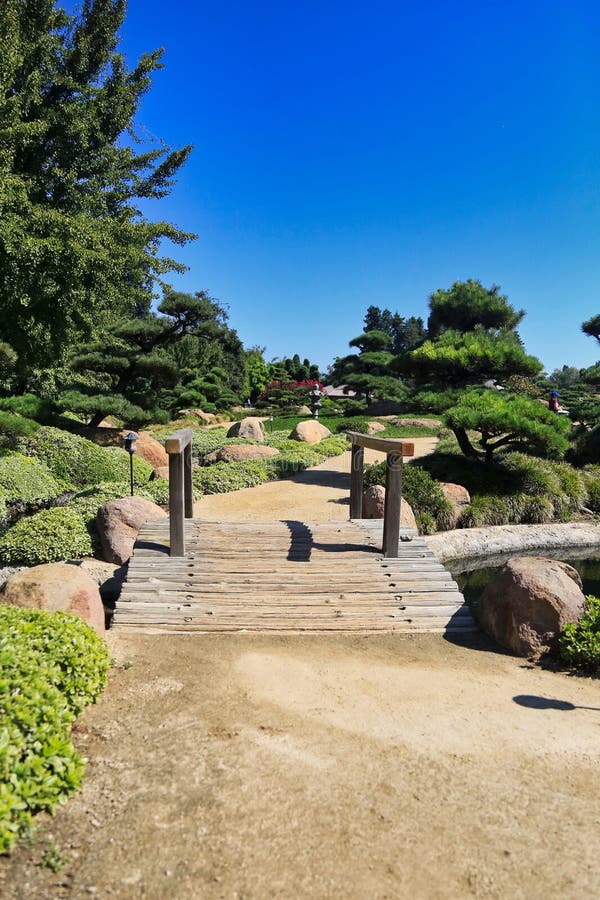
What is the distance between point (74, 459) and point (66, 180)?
505 centimetres

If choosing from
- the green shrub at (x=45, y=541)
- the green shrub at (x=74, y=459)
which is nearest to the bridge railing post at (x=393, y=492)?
the green shrub at (x=45, y=541)

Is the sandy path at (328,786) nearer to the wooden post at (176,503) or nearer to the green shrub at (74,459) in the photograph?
the wooden post at (176,503)

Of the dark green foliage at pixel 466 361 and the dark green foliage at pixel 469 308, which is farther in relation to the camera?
the dark green foliage at pixel 469 308

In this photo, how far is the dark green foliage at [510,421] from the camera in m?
11.0

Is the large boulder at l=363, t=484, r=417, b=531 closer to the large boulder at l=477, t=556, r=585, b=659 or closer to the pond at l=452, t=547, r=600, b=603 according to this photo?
the pond at l=452, t=547, r=600, b=603

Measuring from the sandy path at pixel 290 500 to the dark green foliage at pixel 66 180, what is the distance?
412 centimetres

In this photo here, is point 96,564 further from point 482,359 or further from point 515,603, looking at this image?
point 482,359

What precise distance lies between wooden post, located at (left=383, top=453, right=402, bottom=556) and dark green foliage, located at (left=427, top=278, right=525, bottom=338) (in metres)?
21.9

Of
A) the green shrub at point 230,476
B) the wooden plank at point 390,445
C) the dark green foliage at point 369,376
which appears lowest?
the green shrub at point 230,476

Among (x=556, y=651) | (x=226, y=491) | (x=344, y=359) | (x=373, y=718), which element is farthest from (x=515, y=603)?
(x=344, y=359)

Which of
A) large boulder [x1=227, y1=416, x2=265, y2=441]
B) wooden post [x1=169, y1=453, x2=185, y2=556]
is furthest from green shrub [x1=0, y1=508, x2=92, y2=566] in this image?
large boulder [x1=227, y1=416, x2=265, y2=441]

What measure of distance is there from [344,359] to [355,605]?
1101 inches

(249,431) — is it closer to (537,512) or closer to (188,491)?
(537,512)

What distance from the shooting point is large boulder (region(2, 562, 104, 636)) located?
4.70 meters
